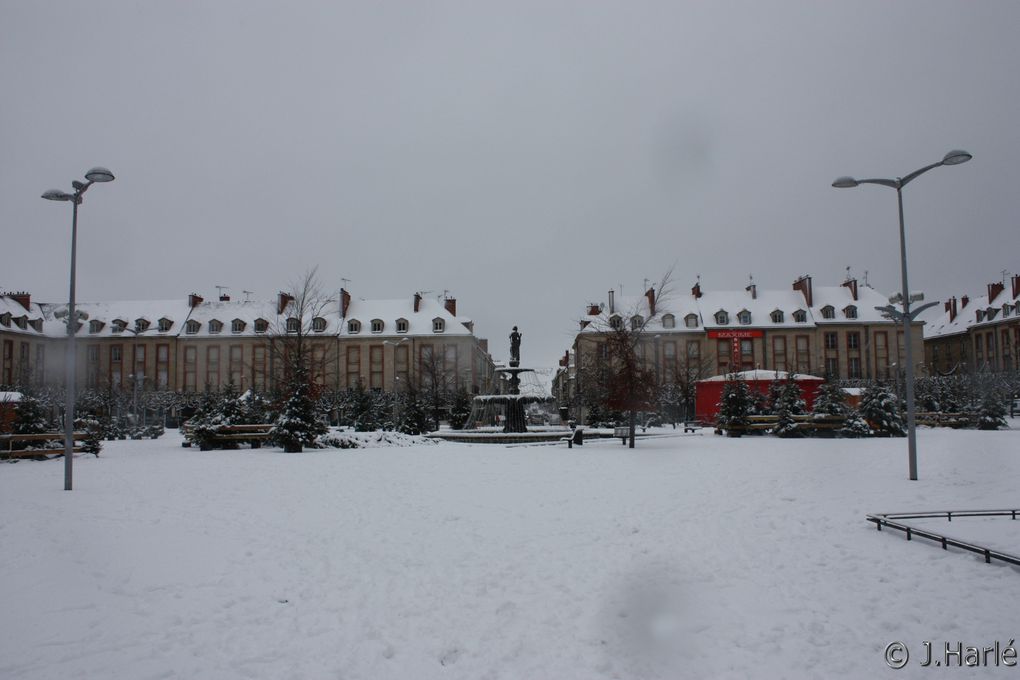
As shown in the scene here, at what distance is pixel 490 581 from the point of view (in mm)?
7648

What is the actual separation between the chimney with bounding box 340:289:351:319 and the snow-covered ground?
5891 centimetres

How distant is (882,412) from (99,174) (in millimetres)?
27130

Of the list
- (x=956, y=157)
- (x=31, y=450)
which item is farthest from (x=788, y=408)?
(x=31, y=450)

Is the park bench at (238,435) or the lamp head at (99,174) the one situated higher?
the lamp head at (99,174)

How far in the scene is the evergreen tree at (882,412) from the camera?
26.8 m

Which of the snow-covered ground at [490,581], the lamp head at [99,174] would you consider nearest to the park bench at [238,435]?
the snow-covered ground at [490,581]

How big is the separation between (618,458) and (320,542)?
37.0ft

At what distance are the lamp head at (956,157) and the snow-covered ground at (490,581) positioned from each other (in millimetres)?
5947

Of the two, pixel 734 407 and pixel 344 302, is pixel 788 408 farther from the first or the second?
pixel 344 302

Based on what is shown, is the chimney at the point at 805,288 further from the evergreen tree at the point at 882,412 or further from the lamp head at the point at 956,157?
the lamp head at the point at 956,157

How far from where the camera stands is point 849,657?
5.81m

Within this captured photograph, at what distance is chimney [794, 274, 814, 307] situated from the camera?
69750 mm

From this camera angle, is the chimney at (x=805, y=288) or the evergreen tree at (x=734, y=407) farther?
the chimney at (x=805, y=288)

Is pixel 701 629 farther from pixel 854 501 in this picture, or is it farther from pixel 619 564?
pixel 854 501
